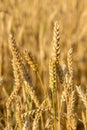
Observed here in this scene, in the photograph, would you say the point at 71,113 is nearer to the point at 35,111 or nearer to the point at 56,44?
the point at 35,111

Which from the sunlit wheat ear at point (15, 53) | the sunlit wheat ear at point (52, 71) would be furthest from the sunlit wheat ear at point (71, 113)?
the sunlit wheat ear at point (15, 53)

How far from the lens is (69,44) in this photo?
130 inches

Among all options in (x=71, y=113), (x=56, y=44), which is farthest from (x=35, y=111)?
(x=56, y=44)

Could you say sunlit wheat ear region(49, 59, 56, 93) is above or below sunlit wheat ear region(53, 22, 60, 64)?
below

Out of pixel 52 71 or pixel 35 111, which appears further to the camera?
pixel 35 111

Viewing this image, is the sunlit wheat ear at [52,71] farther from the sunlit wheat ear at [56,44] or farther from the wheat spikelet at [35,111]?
the wheat spikelet at [35,111]

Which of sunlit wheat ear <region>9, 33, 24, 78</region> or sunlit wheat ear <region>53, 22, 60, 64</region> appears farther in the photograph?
sunlit wheat ear <region>9, 33, 24, 78</region>

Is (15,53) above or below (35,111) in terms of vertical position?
Answer: above

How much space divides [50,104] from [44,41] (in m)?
1.94

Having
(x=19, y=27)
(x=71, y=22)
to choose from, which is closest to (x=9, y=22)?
(x=19, y=27)

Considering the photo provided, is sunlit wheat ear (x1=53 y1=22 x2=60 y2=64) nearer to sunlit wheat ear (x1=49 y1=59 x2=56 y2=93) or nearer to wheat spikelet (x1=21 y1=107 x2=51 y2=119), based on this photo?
sunlit wheat ear (x1=49 y1=59 x2=56 y2=93)

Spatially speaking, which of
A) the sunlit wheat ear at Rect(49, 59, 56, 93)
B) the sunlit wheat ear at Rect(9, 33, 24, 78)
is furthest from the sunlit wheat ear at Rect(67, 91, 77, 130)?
the sunlit wheat ear at Rect(9, 33, 24, 78)

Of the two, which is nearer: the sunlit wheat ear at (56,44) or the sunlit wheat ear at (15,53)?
the sunlit wheat ear at (56,44)

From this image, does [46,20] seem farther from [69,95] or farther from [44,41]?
A: [69,95]
